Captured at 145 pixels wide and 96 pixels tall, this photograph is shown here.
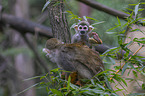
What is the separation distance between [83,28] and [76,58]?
1.83ft

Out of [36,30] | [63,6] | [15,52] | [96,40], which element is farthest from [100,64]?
[15,52]

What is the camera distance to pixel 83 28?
2523mm

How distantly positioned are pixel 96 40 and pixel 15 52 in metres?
4.51

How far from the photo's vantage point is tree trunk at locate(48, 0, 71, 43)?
7.63 feet

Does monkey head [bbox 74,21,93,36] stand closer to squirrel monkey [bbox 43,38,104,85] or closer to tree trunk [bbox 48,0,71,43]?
tree trunk [bbox 48,0,71,43]

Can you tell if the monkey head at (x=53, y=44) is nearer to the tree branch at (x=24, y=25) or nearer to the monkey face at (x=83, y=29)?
the monkey face at (x=83, y=29)

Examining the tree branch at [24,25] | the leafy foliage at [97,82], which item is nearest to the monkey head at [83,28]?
the leafy foliage at [97,82]

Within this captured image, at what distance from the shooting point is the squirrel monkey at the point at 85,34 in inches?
97.3

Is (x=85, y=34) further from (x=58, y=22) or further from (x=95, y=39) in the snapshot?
(x=58, y=22)

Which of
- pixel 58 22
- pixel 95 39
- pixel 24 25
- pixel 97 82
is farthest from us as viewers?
pixel 24 25

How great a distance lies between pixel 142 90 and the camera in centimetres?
201

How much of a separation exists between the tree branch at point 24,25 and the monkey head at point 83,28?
239cm

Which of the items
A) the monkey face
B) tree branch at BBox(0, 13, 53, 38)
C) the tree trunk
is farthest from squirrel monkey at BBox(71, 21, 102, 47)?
tree branch at BBox(0, 13, 53, 38)

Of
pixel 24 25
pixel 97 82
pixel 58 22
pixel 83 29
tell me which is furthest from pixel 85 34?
pixel 24 25
